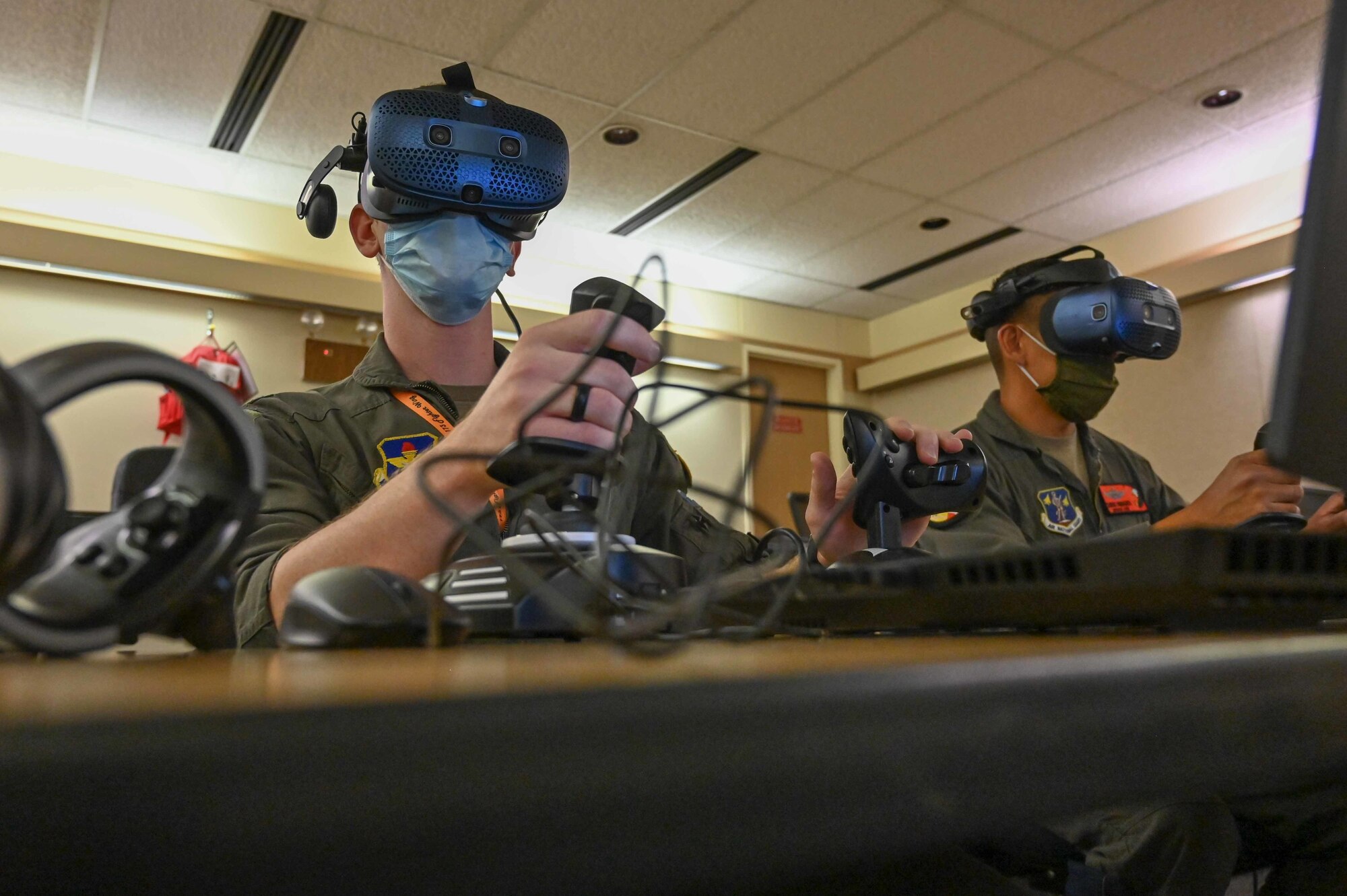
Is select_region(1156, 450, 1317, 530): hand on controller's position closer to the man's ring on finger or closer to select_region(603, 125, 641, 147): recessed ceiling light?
the man's ring on finger

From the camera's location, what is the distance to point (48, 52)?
277 centimetres

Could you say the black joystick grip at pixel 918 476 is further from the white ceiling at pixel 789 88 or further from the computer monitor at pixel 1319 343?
the white ceiling at pixel 789 88

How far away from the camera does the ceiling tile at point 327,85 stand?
275 centimetres

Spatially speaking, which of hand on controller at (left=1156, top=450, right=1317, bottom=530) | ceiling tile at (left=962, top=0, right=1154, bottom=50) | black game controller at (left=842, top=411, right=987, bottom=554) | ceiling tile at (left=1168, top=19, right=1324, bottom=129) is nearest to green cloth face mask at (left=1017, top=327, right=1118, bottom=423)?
hand on controller at (left=1156, top=450, right=1317, bottom=530)

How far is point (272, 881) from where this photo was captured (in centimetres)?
15

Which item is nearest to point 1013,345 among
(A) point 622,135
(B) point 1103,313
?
(B) point 1103,313

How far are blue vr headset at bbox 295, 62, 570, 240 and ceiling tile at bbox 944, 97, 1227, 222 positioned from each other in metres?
3.03

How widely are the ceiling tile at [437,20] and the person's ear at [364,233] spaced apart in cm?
156

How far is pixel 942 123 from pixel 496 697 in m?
3.47

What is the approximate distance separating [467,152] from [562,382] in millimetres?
477

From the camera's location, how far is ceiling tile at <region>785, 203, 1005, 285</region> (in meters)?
4.05

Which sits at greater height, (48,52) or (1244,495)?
(48,52)

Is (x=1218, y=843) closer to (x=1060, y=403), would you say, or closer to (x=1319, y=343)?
(x=1319, y=343)

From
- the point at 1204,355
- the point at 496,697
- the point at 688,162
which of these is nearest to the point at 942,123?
the point at 688,162
